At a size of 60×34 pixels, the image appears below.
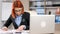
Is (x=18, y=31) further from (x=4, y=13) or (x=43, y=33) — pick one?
(x=4, y=13)

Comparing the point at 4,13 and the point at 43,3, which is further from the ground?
the point at 43,3

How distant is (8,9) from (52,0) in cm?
123

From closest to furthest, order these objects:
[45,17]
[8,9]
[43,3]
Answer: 1. [45,17]
2. [8,9]
3. [43,3]

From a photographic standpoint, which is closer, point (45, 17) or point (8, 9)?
point (45, 17)

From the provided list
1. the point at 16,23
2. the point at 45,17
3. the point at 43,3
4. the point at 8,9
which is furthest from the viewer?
the point at 43,3

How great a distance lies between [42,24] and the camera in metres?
0.58

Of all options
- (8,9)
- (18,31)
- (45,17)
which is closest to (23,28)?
(18,31)

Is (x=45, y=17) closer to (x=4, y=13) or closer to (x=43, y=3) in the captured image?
(x=4, y=13)

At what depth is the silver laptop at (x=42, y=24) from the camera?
1.86ft

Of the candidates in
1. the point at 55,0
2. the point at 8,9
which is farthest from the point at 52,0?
the point at 8,9

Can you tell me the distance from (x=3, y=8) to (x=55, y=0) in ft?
4.61

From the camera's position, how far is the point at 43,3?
10.2 ft

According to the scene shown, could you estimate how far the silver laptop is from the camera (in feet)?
1.86

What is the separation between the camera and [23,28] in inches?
26.0
